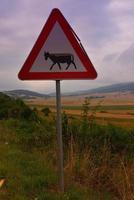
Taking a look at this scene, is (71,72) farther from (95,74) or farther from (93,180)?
(93,180)

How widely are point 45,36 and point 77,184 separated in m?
2.98

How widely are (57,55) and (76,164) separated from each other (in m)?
3.48

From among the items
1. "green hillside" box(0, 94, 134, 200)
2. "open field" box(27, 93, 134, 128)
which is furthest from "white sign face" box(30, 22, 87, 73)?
"open field" box(27, 93, 134, 128)

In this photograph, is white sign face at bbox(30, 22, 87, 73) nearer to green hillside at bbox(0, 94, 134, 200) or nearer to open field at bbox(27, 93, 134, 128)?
green hillside at bbox(0, 94, 134, 200)

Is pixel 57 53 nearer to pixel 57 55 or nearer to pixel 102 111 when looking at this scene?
pixel 57 55

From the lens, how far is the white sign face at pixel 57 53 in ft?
22.4

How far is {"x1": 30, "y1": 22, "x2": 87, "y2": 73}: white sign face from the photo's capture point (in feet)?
22.4

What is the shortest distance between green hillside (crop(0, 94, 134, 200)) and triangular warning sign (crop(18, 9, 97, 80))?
5.93ft

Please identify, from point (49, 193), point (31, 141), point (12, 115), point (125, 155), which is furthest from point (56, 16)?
point (12, 115)

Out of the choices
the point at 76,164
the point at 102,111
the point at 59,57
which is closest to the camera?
the point at 59,57

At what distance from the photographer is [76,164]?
964 centimetres

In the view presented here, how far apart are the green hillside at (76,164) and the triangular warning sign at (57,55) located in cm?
181

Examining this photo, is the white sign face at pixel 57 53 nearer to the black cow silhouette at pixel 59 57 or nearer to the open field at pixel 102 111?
the black cow silhouette at pixel 59 57

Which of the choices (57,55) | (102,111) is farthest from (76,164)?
(102,111)
